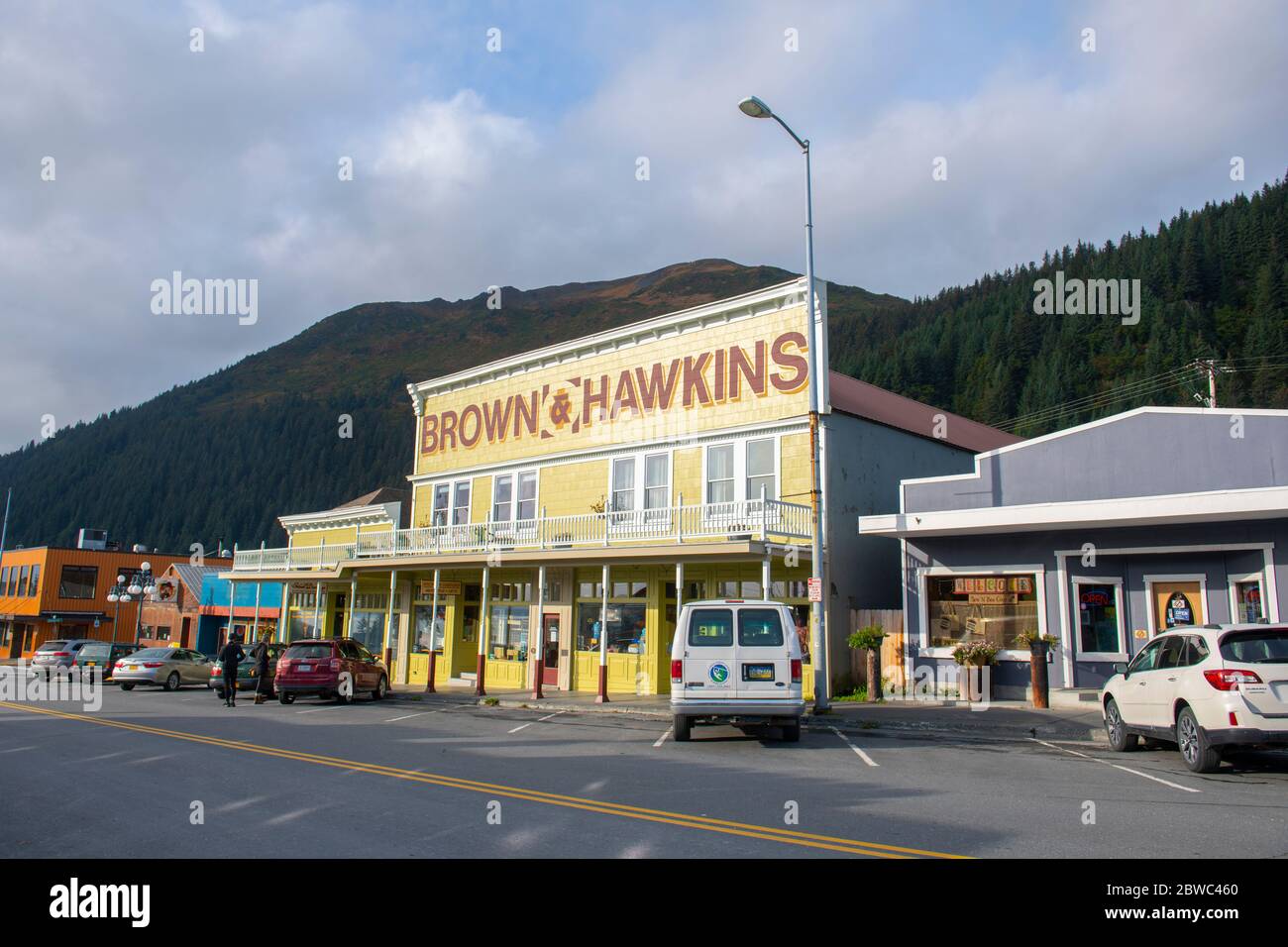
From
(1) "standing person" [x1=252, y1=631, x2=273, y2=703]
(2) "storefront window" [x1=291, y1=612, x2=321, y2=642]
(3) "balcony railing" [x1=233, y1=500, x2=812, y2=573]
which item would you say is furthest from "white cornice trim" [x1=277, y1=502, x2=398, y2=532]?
(1) "standing person" [x1=252, y1=631, x2=273, y2=703]

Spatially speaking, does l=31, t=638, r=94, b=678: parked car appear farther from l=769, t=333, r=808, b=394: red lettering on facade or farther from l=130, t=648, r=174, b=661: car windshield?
l=769, t=333, r=808, b=394: red lettering on facade

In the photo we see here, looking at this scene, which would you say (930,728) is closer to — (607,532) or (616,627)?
(607,532)

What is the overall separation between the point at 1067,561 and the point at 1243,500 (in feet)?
12.2

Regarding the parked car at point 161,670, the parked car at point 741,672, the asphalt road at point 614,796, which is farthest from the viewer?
the parked car at point 161,670

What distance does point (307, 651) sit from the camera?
22844 millimetres

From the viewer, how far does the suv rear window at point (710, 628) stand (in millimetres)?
13781

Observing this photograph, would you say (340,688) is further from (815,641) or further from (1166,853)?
(1166,853)

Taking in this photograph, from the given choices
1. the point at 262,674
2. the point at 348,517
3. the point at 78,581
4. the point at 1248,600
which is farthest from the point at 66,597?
the point at 1248,600

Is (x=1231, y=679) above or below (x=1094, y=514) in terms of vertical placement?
below

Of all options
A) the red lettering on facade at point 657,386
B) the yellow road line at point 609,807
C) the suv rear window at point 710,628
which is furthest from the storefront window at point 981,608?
the yellow road line at point 609,807

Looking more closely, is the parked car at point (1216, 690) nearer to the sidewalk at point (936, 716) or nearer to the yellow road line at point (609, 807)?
the sidewalk at point (936, 716)

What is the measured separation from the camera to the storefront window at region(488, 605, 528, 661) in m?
27.6

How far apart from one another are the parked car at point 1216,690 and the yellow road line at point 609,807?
5.52 meters

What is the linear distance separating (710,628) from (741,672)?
2.64ft
